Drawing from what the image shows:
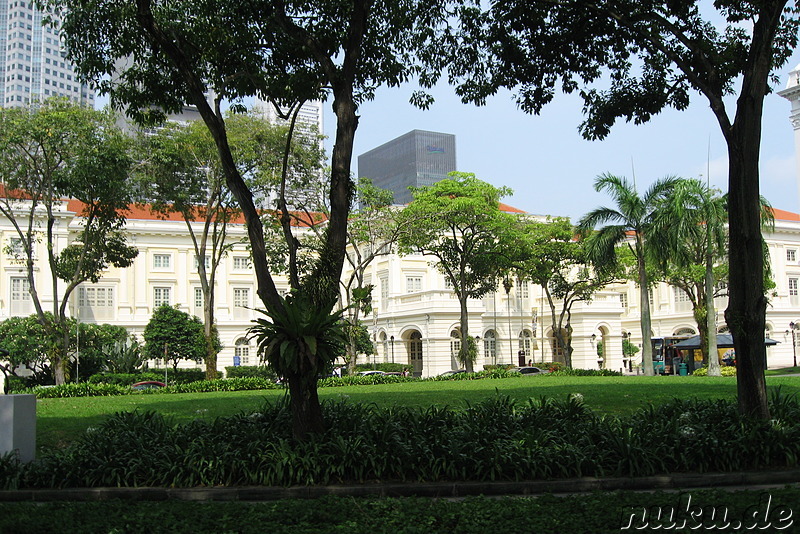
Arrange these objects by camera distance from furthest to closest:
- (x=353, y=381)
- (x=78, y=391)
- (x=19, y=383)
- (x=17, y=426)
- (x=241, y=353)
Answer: (x=241, y=353) < (x=19, y=383) < (x=353, y=381) < (x=78, y=391) < (x=17, y=426)

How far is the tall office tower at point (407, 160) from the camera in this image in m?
183

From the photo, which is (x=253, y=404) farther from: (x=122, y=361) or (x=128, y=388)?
(x=122, y=361)

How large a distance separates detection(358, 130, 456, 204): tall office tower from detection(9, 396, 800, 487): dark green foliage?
17040 centimetres

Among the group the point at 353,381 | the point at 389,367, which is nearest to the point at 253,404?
the point at 353,381

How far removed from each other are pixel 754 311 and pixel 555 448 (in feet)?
11.3

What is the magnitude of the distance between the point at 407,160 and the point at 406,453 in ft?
591

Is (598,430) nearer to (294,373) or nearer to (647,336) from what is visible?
(294,373)

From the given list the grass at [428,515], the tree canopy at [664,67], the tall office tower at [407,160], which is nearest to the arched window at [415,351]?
the tree canopy at [664,67]

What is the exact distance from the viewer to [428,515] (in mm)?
6520

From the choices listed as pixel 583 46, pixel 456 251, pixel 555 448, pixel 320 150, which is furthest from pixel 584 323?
pixel 555 448

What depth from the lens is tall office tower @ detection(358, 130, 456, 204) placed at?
18288 centimetres

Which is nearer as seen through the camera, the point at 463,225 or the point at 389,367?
the point at 463,225

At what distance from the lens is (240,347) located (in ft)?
182

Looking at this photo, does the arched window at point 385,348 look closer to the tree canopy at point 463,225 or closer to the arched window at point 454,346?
the arched window at point 454,346
